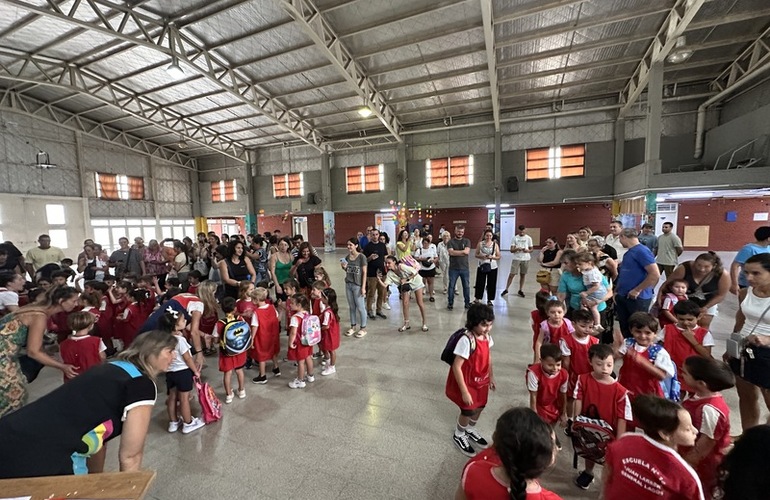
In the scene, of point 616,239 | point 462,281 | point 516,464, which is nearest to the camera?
point 516,464

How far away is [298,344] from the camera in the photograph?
3.29m

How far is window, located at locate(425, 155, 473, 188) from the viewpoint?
15.4 m

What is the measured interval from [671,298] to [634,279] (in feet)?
1.16

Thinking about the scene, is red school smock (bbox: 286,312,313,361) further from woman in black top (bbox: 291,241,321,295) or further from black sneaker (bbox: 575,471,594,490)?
black sneaker (bbox: 575,471,594,490)

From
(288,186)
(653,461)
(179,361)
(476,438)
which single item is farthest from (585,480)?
(288,186)

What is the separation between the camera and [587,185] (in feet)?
44.9

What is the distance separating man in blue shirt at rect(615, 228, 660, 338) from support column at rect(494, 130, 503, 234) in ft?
38.4

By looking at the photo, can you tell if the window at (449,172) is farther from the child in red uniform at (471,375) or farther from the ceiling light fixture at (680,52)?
the child in red uniform at (471,375)

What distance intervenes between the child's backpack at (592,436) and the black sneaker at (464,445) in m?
0.73

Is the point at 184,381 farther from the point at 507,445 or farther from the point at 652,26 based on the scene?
the point at 652,26

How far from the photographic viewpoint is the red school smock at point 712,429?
5.04 feet

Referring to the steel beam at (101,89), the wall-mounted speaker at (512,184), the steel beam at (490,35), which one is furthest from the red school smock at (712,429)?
the steel beam at (101,89)

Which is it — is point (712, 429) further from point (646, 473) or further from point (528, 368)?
point (528, 368)

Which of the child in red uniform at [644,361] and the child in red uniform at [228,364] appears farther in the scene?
the child in red uniform at [228,364]
